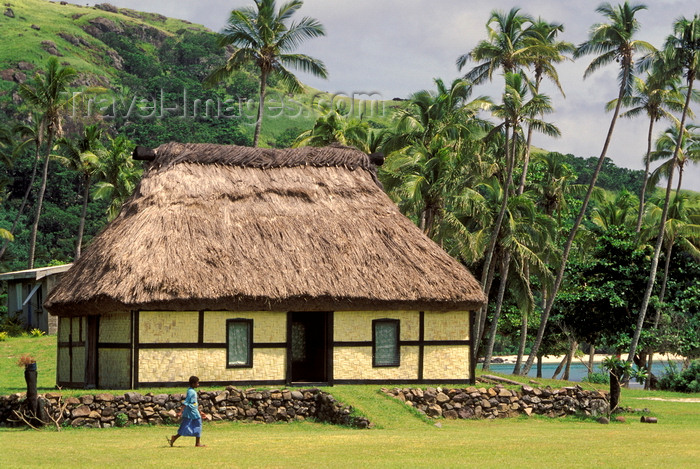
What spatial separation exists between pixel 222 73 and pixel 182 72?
95882 mm

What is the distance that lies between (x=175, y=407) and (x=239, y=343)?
314 centimetres

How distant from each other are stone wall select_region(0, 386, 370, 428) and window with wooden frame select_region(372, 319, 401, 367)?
118 inches

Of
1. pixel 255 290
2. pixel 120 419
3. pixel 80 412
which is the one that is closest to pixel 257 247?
pixel 255 290

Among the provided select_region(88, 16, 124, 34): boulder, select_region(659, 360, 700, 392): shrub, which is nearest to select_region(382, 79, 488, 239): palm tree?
select_region(659, 360, 700, 392): shrub

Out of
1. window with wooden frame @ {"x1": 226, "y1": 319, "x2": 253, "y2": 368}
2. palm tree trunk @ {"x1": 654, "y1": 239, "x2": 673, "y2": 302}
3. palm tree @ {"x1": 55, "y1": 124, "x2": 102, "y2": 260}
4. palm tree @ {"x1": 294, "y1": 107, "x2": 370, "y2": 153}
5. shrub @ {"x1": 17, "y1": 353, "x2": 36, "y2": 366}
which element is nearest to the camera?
window with wooden frame @ {"x1": 226, "y1": 319, "x2": 253, "y2": 368}

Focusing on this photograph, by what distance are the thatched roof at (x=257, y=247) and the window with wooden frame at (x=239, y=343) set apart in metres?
0.74

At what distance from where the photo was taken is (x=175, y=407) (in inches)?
877

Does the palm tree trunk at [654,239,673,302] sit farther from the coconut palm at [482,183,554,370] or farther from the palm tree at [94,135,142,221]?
the palm tree at [94,135,142,221]

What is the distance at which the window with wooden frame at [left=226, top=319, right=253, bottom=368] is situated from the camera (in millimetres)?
24781

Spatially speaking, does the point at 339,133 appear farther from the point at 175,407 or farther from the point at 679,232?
the point at 175,407

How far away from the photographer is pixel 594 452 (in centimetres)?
1677

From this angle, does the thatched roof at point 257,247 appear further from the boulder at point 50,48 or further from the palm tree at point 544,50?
the boulder at point 50,48

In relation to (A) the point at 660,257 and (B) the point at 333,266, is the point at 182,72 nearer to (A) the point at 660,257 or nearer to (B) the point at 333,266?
(A) the point at 660,257

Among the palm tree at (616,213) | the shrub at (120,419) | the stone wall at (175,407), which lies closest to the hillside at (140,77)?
the palm tree at (616,213)
